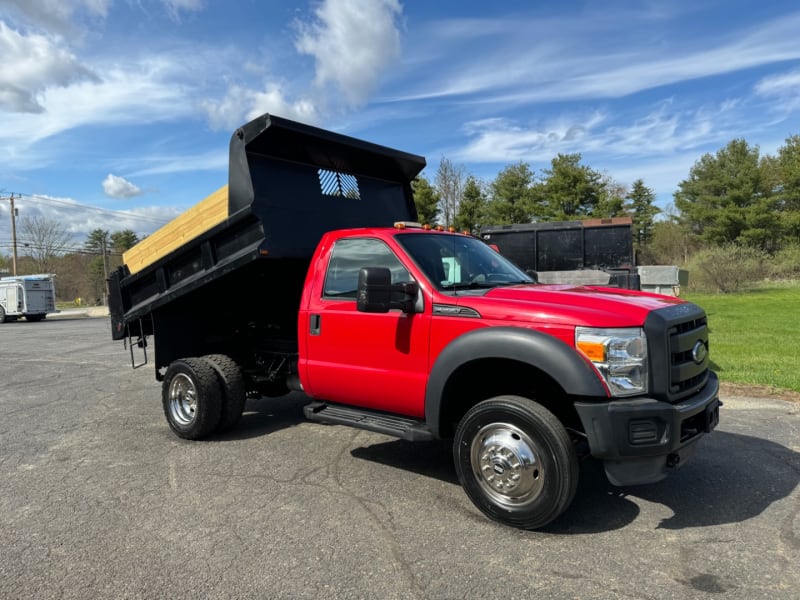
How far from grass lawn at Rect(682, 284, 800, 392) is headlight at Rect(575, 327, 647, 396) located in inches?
203

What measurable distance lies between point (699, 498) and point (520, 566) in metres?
1.68

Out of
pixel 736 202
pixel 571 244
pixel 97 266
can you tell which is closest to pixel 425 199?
pixel 571 244

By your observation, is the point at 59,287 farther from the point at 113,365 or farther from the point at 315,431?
the point at 315,431

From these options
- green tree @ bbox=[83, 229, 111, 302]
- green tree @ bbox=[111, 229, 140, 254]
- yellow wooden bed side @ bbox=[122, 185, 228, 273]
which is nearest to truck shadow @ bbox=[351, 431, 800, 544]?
yellow wooden bed side @ bbox=[122, 185, 228, 273]

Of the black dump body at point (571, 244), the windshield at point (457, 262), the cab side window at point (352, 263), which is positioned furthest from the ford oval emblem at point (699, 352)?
the black dump body at point (571, 244)

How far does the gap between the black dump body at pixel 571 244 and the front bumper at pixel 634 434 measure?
29.5 ft

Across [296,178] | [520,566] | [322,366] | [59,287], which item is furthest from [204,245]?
[59,287]

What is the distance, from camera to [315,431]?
610 centimetres

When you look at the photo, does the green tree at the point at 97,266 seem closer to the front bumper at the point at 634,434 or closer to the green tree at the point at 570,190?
the green tree at the point at 570,190

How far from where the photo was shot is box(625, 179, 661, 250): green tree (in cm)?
5575

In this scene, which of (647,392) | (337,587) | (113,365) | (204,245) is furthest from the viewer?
(113,365)

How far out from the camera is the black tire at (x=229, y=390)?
5.82 metres

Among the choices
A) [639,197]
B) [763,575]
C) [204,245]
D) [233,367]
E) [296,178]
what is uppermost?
[639,197]

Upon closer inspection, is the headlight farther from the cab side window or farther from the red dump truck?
the cab side window
